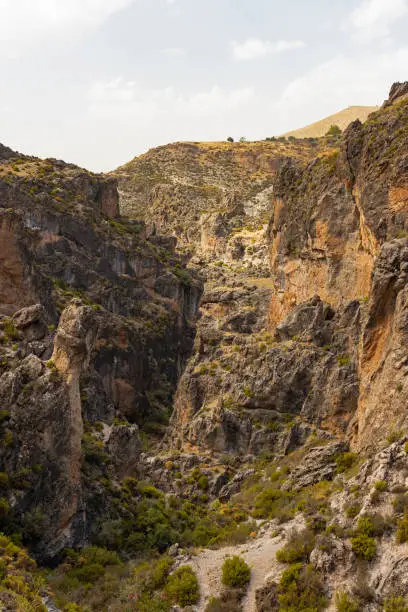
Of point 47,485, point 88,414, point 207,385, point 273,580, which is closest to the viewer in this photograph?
point 273,580

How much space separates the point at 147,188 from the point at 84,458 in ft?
389

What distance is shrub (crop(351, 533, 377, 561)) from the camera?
66.7ft

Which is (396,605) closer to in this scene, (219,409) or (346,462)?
(346,462)

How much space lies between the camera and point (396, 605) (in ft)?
58.2

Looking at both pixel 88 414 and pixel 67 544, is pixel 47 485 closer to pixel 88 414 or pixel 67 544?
pixel 67 544

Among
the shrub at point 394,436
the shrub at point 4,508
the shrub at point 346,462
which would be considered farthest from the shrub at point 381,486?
the shrub at point 4,508

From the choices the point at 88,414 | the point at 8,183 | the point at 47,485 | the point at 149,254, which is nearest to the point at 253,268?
the point at 149,254

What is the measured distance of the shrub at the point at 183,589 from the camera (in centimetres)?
2192

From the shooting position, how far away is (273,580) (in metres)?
21.6

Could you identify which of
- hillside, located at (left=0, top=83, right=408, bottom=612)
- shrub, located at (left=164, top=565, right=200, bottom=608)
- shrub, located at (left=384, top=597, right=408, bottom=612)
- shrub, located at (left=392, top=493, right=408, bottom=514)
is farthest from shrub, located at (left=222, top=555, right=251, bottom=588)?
shrub, located at (left=392, top=493, right=408, bottom=514)

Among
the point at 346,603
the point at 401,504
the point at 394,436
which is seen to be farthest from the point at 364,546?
the point at 394,436

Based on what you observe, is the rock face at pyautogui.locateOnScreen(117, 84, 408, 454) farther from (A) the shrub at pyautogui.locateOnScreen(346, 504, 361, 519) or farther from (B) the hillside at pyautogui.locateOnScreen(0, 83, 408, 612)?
(A) the shrub at pyautogui.locateOnScreen(346, 504, 361, 519)

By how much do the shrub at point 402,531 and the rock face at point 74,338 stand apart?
14.8m

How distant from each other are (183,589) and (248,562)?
336 cm
